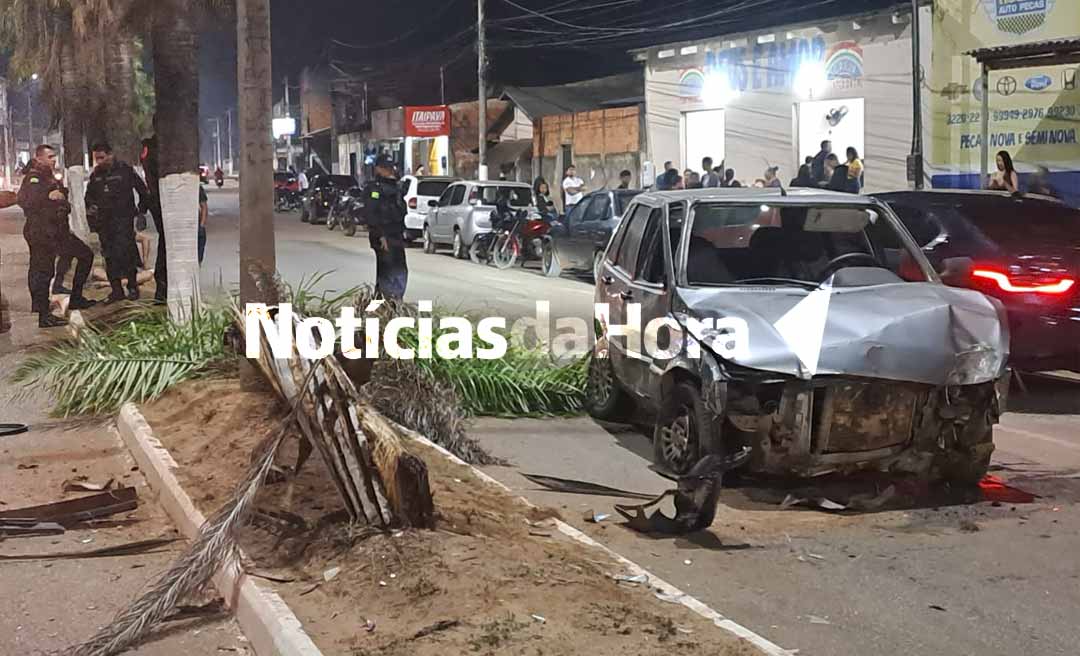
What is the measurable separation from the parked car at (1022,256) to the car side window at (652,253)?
120 inches

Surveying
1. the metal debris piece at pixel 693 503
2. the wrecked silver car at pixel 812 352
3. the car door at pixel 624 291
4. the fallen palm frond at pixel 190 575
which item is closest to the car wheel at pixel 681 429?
the wrecked silver car at pixel 812 352

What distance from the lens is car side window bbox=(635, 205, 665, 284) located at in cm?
853

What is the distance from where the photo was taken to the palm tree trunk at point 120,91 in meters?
20.4

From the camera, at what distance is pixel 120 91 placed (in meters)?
21.9

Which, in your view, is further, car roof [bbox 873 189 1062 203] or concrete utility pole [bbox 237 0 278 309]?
car roof [bbox 873 189 1062 203]

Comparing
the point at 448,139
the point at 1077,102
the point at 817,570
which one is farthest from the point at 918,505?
the point at 448,139

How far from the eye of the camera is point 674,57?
32125 millimetres

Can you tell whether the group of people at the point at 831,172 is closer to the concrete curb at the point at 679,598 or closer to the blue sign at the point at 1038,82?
the blue sign at the point at 1038,82

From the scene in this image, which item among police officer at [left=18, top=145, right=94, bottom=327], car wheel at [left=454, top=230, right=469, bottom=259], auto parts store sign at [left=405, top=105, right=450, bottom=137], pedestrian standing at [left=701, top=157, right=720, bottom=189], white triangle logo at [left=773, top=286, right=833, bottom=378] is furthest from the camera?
auto parts store sign at [left=405, top=105, right=450, bottom=137]

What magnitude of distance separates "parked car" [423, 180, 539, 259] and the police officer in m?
11.4

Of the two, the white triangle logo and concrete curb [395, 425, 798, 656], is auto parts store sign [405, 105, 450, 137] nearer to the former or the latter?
the white triangle logo

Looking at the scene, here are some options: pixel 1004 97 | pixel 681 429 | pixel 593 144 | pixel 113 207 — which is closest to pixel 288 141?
pixel 593 144

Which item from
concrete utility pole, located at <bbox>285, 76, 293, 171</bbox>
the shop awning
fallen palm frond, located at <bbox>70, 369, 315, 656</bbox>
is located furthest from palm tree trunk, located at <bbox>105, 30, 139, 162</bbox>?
concrete utility pole, located at <bbox>285, 76, 293, 171</bbox>

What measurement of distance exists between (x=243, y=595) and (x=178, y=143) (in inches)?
329
